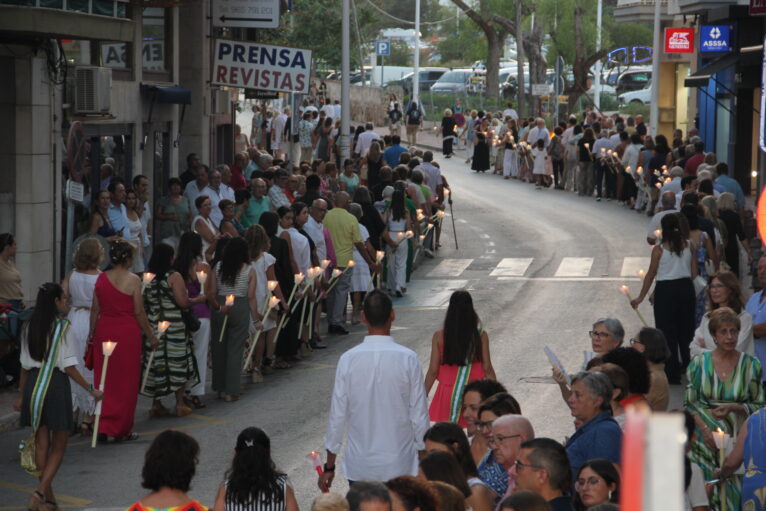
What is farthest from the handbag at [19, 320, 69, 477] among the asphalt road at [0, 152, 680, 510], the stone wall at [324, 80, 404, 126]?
Answer: the stone wall at [324, 80, 404, 126]

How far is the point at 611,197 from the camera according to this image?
108 feet

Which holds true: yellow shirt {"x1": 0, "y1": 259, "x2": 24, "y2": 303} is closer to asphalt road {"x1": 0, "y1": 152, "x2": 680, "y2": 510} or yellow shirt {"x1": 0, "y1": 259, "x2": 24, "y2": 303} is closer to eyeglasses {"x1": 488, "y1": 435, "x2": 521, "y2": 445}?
asphalt road {"x1": 0, "y1": 152, "x2": 680, "y2": 510}

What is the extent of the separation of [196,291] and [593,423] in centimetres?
→ 674

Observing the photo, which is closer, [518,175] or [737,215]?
[737,215]

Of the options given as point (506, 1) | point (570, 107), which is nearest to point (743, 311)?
point (570, 107)

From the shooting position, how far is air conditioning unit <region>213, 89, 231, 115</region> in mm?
24594

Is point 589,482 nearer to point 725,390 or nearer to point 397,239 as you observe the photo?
point 725,390

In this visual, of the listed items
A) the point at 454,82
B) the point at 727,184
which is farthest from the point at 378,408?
the point at 454,82

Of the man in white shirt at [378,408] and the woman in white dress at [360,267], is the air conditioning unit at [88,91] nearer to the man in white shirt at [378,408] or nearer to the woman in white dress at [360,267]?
the woman in white dress at [360,267]

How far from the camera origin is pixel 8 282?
11.7 metres

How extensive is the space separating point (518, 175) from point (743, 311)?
29357mm

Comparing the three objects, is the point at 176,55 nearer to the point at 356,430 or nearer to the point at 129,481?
the point at 129,481

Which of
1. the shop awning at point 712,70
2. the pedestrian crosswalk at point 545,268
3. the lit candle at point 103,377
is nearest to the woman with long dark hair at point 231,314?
the lit candle at point 103,377

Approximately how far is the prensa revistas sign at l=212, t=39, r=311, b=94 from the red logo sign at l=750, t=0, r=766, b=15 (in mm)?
7912
